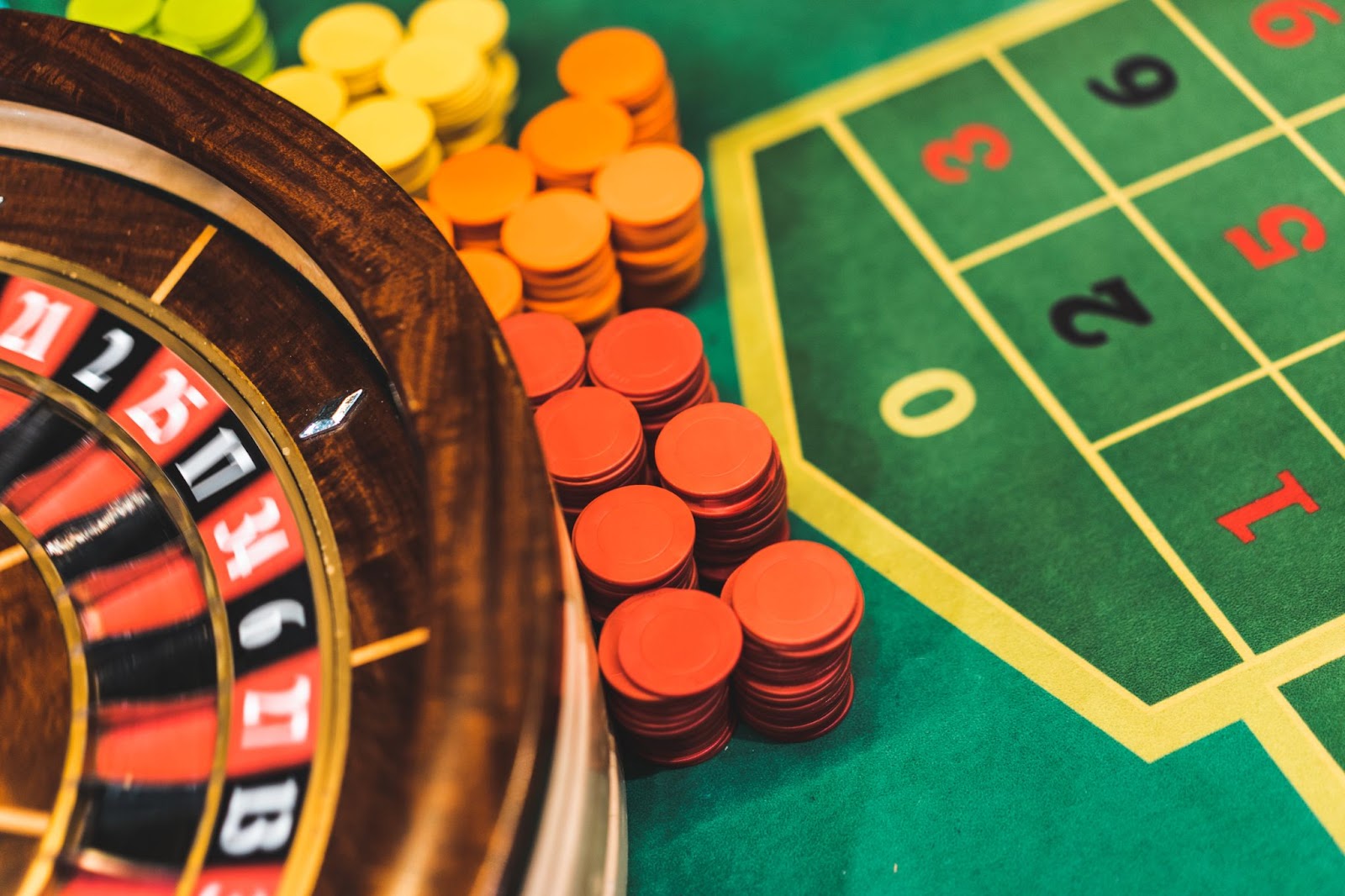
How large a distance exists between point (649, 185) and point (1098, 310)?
1472mm

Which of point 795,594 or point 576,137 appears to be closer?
point 795,594

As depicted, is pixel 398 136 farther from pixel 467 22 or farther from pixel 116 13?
pixel 116 13

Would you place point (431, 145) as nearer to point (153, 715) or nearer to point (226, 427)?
point (226, 427)

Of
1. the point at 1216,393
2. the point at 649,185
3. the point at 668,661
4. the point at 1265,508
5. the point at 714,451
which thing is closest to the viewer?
the point at 668,661

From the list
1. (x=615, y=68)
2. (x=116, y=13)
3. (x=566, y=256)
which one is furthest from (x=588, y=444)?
(x=116, y=13)

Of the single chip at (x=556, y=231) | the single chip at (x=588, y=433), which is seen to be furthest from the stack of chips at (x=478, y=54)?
the single chip at (x=588, y=433)

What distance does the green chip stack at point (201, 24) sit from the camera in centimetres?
448

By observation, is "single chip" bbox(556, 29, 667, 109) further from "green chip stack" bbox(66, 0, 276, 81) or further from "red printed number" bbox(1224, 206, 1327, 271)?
"red printed number" bbox(1224, 206, 1327, 271)

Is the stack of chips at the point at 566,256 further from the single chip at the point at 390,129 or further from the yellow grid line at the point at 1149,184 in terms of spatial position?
the yellow grid line at the point at 1149,184

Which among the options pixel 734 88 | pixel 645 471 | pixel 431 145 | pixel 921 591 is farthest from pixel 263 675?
pixel 734 88

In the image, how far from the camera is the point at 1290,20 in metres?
4.45

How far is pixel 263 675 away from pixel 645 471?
1306mm

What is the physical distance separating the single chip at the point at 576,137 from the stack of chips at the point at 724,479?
116 centimetres

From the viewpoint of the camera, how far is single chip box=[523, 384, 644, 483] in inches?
124
